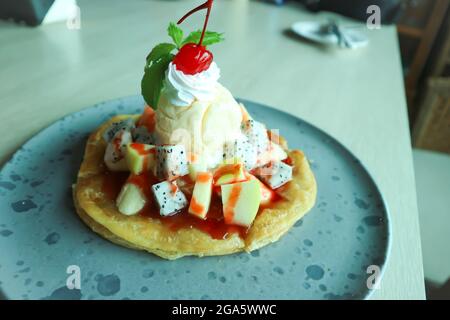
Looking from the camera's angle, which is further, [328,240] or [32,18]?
[32,18]

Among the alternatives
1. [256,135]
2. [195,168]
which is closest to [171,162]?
[195,168]

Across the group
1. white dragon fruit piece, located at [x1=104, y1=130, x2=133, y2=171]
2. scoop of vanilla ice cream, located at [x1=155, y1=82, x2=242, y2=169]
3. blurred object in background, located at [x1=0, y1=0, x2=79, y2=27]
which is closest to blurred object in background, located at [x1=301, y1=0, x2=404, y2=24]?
blurred object in background, located at [x1=0, y1=0, x2=79, y2=27]

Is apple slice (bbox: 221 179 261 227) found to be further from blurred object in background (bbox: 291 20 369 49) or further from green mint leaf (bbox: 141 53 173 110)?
blurred object in background (bbox: 291 20 369 49)

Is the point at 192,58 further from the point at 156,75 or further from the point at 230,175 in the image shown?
the point at 230,175

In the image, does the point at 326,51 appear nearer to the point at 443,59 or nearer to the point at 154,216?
the point at 443,59

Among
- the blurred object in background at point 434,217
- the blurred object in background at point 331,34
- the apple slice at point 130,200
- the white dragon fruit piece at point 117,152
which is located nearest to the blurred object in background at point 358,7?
the blurred object in background at point 331,34

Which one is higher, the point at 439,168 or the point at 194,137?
the point at 194,137

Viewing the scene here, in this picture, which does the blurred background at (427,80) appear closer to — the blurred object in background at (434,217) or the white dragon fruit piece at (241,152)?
the blurred object in background at (434,217)

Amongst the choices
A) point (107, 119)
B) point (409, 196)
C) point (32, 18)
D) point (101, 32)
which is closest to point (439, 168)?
point (409, 196)
